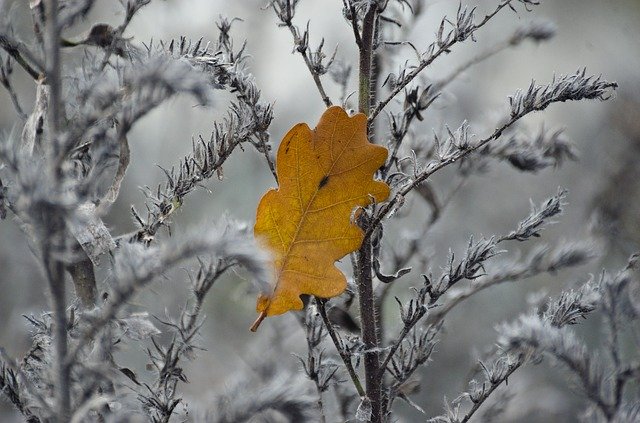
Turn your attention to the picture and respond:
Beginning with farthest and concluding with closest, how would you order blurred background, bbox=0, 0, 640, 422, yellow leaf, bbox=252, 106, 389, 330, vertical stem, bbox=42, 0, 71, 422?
blurred background, bbox=0, 0, 640, 422 → yellow leaf, bbox=252, 106, 389, 330 → vertical stem, bbox=42, 0, 71, 422

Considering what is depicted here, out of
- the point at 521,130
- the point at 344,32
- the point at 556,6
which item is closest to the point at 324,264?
the point at 521,130

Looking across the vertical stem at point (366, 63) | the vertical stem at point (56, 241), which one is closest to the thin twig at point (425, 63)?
the vertical stem at point (366, 63)

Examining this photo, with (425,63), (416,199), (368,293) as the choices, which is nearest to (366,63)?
(425,63)

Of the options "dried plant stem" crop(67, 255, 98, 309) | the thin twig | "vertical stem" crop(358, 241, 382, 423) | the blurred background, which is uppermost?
the blurred background

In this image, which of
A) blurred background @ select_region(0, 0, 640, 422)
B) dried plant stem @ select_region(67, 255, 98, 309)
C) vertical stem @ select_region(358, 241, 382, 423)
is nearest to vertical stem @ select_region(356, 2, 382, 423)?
vertical stem @ select_region(358, 241, 382, 423)

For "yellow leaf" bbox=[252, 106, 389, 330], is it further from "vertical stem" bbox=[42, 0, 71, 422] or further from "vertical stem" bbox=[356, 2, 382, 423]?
"vertical stem" bbox=[42, 0, 71, 422]

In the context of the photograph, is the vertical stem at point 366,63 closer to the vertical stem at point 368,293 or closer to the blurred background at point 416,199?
the vertical stem at point 368,293

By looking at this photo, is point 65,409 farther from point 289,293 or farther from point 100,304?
point 289,293
